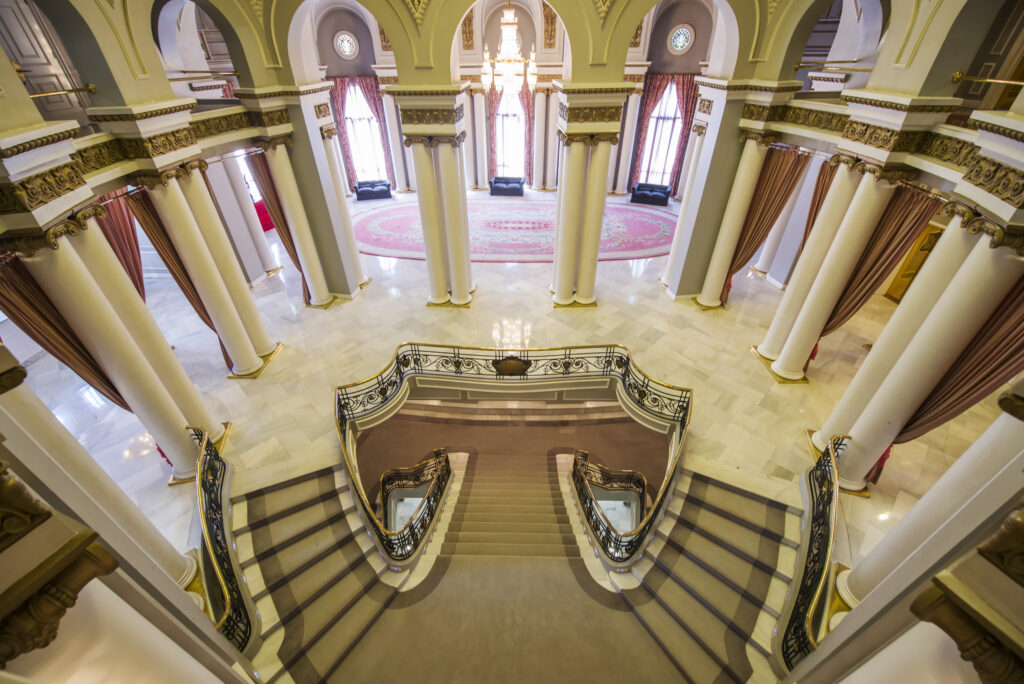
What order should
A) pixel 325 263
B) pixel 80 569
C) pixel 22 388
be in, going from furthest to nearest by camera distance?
pixel 325 263 → pixel 22 388 → pixel 80 569

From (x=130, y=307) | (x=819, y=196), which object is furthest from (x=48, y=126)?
(x=819, y=196)

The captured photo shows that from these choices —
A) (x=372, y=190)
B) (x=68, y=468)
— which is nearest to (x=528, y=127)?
(x=372, y=190)

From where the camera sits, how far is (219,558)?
4758 mm

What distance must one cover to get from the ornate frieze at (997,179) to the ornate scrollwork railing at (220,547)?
795 cm

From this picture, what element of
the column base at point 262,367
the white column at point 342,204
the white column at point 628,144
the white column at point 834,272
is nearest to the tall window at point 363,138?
the white column at point 342,204

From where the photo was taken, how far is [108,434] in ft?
21.6

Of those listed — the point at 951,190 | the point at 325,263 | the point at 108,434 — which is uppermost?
the point at 951,190

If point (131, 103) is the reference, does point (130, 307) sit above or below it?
below

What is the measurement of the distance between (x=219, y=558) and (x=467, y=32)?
1551cm

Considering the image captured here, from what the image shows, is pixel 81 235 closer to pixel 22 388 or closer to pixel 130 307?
pixel 130 307

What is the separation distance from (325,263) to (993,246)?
986 cm

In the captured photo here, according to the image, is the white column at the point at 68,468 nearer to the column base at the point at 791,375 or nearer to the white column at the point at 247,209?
the white column at the point at 247,209

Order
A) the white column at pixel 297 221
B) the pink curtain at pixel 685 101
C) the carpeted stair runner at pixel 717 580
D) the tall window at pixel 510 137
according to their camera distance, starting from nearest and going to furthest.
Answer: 1. the carpeted stair runner at pixel 717 580
2. the white column at pixel 297 221
3. the pink curtain at pixel 685 101
4. the tall window at pixel 510 137

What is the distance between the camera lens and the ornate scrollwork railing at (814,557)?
420cm
